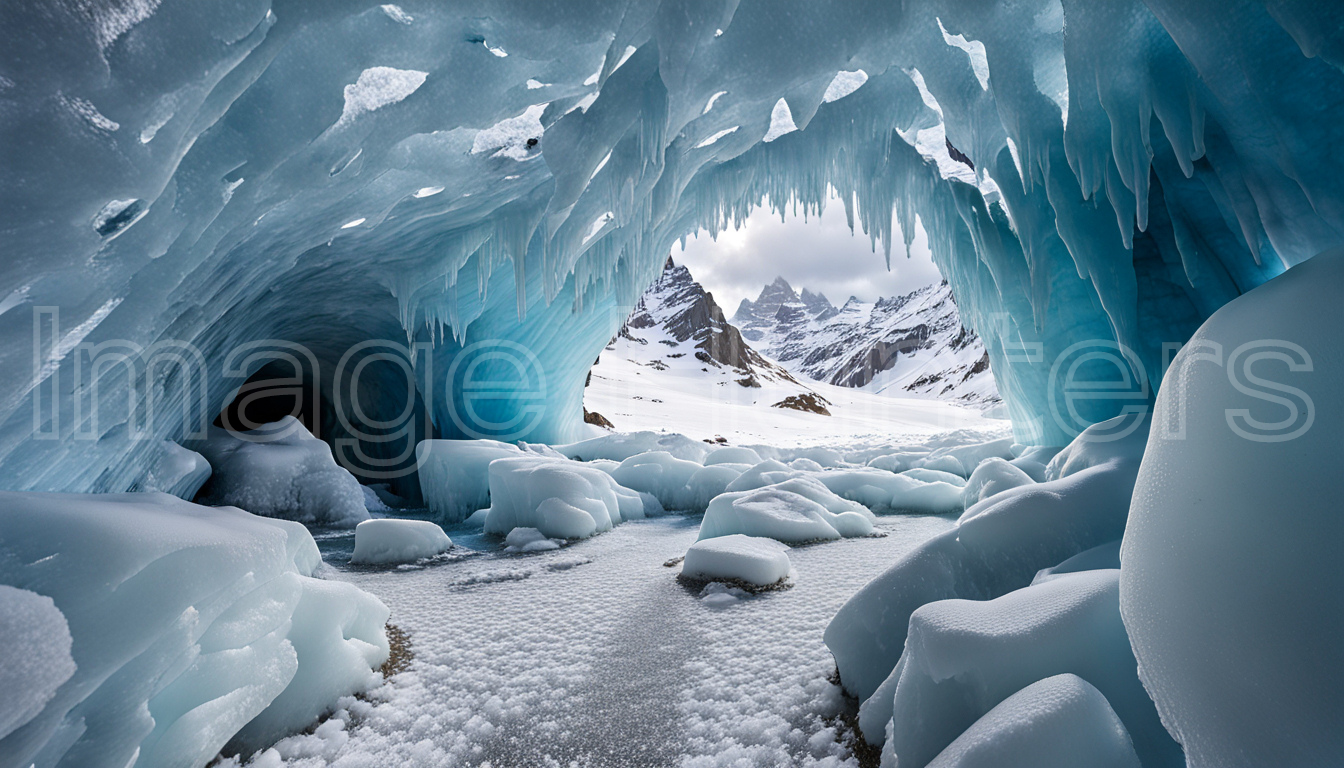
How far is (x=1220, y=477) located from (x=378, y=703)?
2536mm

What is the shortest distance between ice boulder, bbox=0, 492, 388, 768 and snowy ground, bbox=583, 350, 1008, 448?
42.7 ft

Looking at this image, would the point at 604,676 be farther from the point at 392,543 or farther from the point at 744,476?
the point at 744,476

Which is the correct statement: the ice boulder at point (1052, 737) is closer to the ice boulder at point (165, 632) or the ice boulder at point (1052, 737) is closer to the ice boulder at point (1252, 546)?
the ice boulder at point (1252, 546)

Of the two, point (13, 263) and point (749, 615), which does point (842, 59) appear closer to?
point (749, 615)

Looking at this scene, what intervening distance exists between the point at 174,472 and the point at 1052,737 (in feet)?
26.6

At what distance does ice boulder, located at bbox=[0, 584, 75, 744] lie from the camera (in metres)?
1.08

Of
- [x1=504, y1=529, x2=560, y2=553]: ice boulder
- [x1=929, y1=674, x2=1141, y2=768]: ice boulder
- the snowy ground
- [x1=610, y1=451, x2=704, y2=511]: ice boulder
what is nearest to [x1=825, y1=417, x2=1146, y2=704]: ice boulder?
[x1=929, y1=674, x2=1141, y2=768]: ice boulder

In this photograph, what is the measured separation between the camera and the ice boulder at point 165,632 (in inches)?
48.9

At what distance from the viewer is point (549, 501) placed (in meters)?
4.91

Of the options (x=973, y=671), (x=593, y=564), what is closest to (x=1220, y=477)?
(x=973, y=671)

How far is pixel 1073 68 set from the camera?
2635mm

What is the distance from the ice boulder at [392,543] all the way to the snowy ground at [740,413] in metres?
11.0

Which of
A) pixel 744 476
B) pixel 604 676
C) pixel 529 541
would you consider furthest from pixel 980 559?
pixel 744 476

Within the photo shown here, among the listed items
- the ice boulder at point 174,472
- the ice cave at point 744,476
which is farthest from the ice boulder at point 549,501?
the ice boulder at point 174,472
